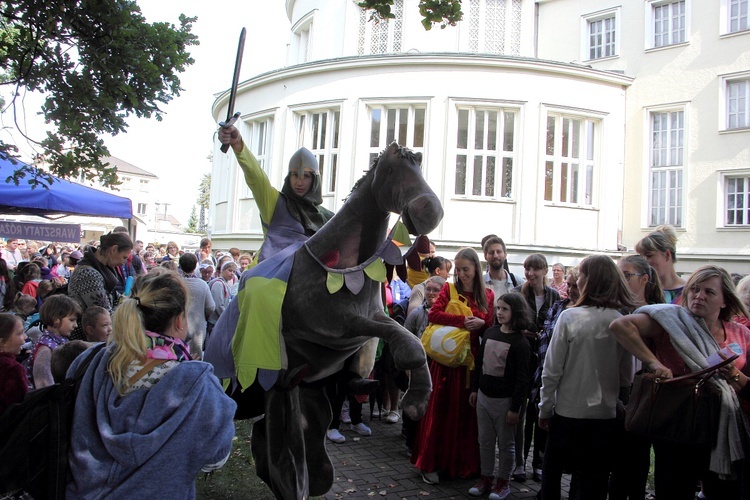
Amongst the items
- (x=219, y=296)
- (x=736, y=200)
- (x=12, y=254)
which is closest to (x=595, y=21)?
(x=736, y=200)

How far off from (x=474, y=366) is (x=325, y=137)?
1266 centimetres

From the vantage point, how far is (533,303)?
569 centimetres

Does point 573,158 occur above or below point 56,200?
above

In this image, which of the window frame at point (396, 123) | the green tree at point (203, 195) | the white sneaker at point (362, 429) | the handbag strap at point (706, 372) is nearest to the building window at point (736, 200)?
the window frame at point (396, 123)

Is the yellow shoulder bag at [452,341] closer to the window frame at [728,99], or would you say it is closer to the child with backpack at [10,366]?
the child with backpack at [10,366]

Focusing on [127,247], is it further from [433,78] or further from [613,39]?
[613,39]

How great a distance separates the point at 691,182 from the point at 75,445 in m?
19.4

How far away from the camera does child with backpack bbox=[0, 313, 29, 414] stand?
2838 mm

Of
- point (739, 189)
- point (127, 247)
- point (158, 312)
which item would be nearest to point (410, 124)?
point (739, 189)

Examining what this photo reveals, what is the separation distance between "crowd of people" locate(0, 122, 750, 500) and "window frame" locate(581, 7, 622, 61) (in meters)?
16.7

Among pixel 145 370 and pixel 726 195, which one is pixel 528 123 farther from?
pixel 145 370

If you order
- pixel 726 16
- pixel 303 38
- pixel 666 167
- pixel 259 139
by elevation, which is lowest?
pixel 666 167

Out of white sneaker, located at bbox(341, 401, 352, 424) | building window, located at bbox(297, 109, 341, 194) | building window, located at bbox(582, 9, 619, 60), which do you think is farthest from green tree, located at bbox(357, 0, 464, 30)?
building window, located at bbox(582, 9, 619, 60)

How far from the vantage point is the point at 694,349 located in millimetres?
3361
